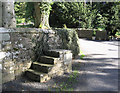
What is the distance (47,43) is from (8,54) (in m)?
1.79

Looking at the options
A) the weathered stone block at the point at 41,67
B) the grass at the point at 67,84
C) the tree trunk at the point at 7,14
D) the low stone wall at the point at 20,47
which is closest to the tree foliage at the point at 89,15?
the tree trunk at the point at 7,14

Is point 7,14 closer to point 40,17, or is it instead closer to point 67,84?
point 67,84

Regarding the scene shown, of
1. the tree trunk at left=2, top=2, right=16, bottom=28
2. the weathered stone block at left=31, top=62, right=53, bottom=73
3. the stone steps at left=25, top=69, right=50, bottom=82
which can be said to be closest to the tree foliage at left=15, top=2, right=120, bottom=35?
the tree trunk at left=2, top=2, right=16, bottom=28

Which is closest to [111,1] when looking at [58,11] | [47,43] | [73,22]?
[73,22]

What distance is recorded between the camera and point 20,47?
4734 mm

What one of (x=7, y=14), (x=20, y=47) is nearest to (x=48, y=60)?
(x=20, y=47)

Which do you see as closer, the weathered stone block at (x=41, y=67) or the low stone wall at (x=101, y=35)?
the weathered stone block at (x=41, y=67)

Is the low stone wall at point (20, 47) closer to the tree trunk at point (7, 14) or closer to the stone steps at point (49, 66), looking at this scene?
the stone steps at point (49, 66)

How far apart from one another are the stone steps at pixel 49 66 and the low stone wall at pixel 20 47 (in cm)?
30

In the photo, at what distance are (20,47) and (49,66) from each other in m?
1.21

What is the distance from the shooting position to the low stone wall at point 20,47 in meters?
4.32

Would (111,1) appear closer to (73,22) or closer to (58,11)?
(73,22)

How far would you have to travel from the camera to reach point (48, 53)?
17.6 feet

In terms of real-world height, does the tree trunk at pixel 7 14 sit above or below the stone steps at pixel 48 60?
above
